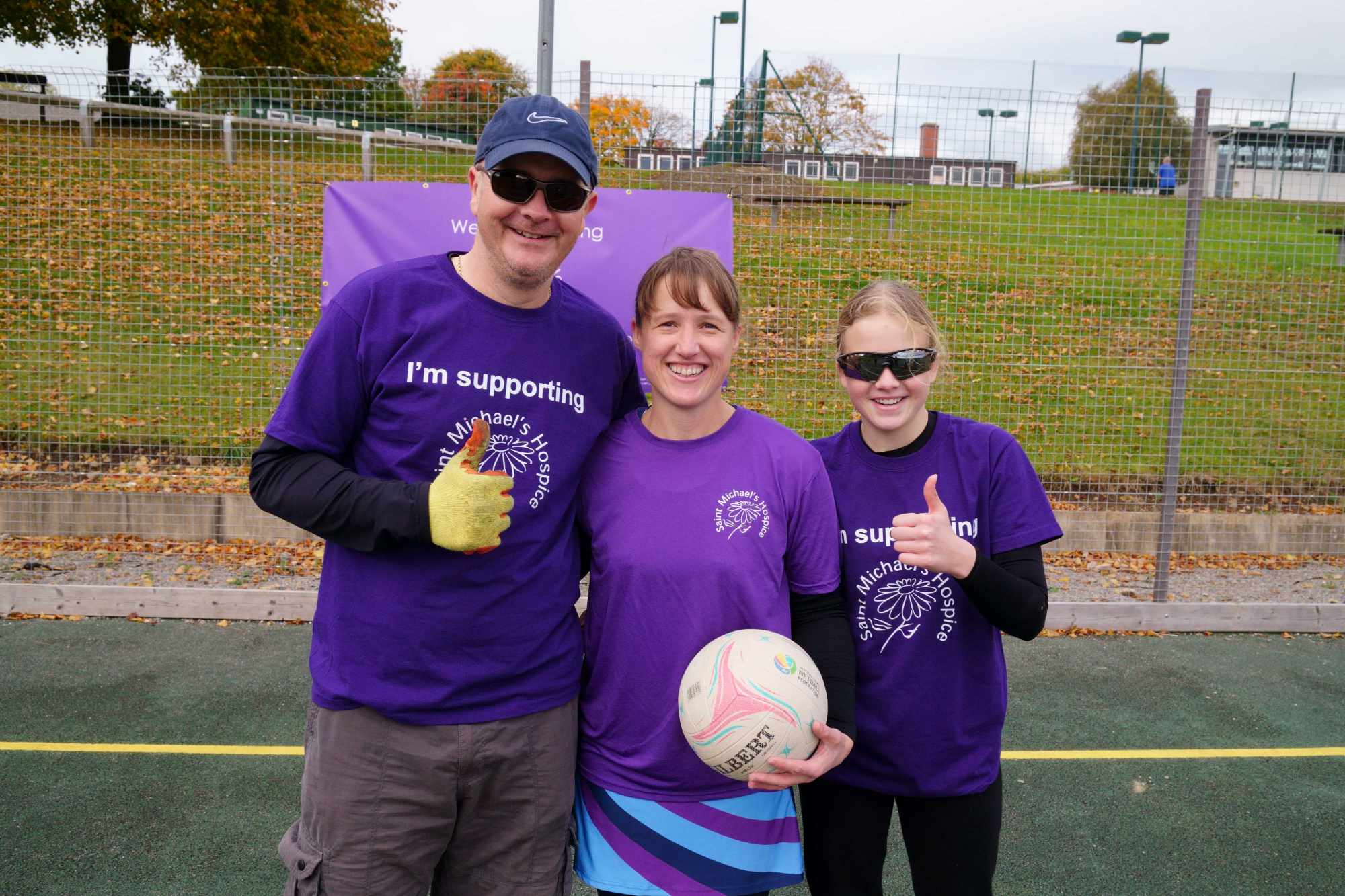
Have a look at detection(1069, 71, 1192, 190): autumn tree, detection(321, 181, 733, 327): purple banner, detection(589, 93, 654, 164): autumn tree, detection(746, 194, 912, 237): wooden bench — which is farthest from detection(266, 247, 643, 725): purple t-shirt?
detection(1069, 71, 1192, 190): autumn tree

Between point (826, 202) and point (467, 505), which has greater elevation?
point (826, 202)

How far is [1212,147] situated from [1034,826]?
4829 mm

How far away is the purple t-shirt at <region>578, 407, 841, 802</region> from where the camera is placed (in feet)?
6.21

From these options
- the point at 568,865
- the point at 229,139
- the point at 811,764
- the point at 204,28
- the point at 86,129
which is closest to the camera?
the point at 811,764

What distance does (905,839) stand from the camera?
2.12m

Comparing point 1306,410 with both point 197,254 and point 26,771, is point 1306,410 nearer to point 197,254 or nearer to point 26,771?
point 26,771

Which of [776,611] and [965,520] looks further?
[965,520]

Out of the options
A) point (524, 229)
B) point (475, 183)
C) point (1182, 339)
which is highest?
point (475, 183)

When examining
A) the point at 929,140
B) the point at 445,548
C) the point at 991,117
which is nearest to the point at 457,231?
the point at 929,140

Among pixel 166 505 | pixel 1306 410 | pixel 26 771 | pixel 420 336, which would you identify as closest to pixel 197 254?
pixel 166 505

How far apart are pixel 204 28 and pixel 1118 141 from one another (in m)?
21.0

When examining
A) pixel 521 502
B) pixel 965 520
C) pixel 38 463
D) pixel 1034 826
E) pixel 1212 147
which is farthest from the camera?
pixel 38 463

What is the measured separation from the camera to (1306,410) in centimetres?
923

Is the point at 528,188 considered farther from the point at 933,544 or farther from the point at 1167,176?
the point at 1167,176
